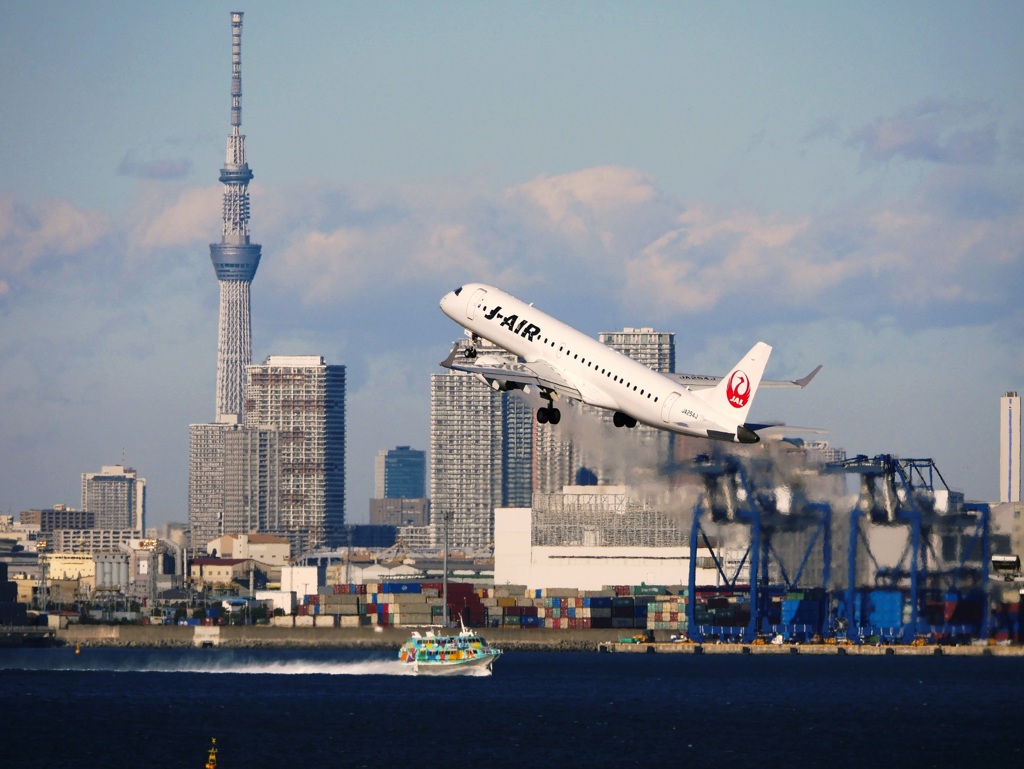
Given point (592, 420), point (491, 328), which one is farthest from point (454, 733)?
point (491, 328)

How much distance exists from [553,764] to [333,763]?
1718 centimetres

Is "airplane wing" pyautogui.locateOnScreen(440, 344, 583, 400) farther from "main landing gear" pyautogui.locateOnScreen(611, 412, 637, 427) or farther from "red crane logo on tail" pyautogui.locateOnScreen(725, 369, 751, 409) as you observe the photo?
"red crane logo on tail" pyautogui.locateOnScreen(725, 369, 751, 409)

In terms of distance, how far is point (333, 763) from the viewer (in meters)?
159

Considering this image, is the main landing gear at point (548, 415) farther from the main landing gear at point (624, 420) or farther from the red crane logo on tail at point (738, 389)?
the red crane logo on tail at point (738, 389)

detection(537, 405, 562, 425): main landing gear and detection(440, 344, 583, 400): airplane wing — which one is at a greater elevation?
detection(440, 344, 583, 400): airplane wing

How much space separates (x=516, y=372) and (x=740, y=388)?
1412cm

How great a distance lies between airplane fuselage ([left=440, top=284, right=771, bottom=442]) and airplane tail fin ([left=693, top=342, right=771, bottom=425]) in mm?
61

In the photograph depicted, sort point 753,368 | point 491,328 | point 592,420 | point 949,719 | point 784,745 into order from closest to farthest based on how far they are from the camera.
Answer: point 753,368, point 491,328, point 592,420, point 784,745, point 949,719

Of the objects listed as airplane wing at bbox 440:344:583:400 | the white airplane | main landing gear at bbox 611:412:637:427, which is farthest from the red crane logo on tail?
airplane wing at bbox 440:344:583:400

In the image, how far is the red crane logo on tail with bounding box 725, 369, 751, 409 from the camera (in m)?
124

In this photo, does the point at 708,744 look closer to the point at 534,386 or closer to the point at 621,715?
the point at 621,715

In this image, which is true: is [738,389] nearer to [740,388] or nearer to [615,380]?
Result: [740,388]

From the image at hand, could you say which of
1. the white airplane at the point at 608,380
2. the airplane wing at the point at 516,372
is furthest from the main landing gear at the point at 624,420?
the airplane wing at the point at 516,372

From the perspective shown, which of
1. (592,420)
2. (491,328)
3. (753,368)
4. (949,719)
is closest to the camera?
(753,368)
